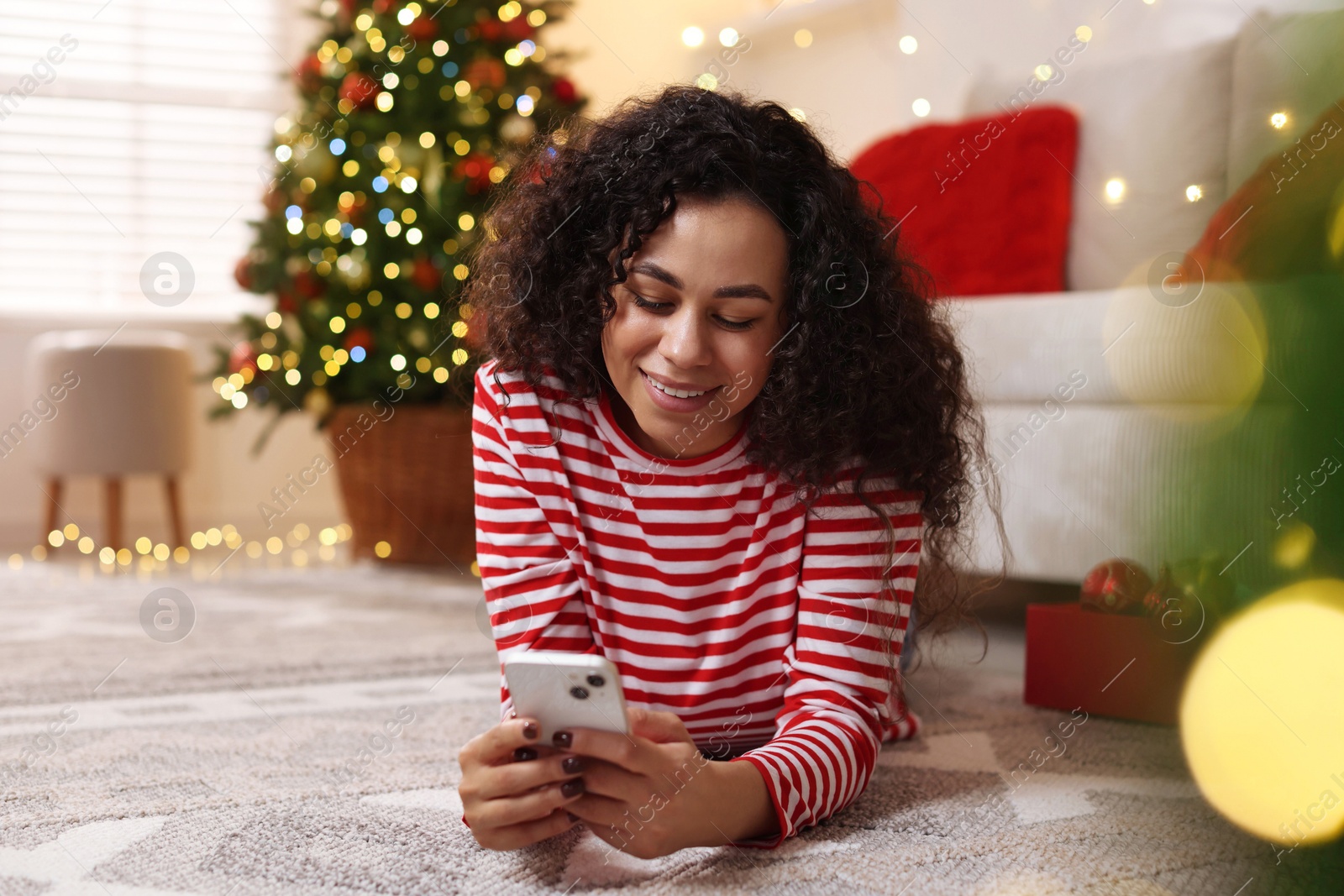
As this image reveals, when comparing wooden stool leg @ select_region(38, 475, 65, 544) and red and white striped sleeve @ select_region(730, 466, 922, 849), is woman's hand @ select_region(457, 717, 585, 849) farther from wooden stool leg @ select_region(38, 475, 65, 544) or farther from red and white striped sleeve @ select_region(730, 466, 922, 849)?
wooden stool leg @ select_region(38, 475, 65, 544)

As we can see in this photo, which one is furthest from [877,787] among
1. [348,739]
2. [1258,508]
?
[1258,508]

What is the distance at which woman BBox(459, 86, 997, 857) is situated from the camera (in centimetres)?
83

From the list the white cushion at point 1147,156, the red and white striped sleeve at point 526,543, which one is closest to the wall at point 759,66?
the white cushion at point 1147,156

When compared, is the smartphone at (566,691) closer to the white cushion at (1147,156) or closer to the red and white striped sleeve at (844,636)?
the red and white striped sleeve at (844,636)

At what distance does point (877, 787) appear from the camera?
948mm

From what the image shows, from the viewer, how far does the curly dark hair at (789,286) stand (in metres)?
0.85

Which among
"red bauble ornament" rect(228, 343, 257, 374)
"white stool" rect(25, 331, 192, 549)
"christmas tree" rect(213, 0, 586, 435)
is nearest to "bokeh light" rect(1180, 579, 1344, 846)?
"christmas tree" rect(213, 0, 586, 435)

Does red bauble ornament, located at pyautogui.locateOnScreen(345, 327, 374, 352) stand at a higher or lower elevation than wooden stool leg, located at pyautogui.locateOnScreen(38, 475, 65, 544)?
higher

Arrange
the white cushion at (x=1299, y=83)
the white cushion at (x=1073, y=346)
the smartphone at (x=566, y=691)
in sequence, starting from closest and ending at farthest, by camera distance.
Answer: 1. the white cushion at (x=1299, y=83)
2. the smartphone at (x=566, y=691)
3. the white cushion at (x=1073, y=346)

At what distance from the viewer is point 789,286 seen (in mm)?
852

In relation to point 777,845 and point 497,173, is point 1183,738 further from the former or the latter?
point 497,173

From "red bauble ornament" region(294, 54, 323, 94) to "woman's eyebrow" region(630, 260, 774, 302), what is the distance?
75.9 inches

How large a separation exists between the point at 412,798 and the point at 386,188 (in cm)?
171

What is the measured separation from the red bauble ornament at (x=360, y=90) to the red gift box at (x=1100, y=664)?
181cm
